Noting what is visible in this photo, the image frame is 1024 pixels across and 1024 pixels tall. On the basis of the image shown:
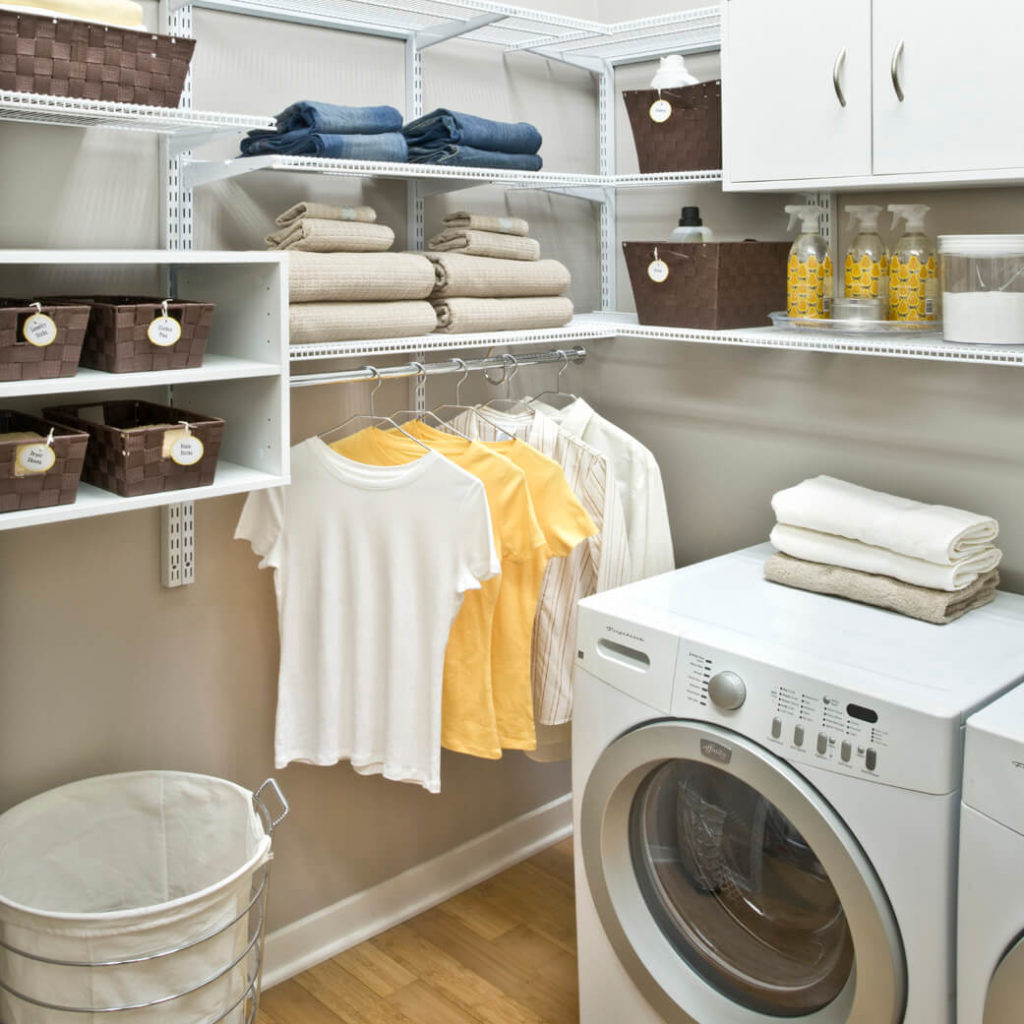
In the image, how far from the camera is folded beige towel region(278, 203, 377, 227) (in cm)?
206

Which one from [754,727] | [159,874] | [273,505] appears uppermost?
[273,505]

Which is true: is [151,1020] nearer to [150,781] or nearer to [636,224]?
[150,781]

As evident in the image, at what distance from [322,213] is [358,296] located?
169 millimetres

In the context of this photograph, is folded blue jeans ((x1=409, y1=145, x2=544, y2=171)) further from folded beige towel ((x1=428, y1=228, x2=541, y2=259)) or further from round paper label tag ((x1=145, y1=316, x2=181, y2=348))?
round paper label tag ((x1=145, y1=316, x2=181, y2=348))

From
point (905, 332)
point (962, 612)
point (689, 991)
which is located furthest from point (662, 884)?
point (905, 332)

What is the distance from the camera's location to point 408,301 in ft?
7.11

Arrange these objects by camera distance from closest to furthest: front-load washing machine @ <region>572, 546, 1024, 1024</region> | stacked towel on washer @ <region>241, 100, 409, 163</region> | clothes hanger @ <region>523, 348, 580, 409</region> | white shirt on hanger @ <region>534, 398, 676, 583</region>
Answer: front-load washing machine @ <region>572, 546, 1024, 1024</region> < stacked towel on washer @ <region>241, 100, 409, 163</region> < white shirt on hanger @ <region>534, 398, 676, 583</region> < clothes hanger @ <region>523, 348, 580, 409</region>

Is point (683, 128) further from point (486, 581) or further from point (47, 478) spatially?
point (47, 478)

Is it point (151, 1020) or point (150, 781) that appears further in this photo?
point (150, 781)

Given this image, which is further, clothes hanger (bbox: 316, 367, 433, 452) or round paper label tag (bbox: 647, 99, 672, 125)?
round paper label tag (bbox: 647, 99, 672, 125)

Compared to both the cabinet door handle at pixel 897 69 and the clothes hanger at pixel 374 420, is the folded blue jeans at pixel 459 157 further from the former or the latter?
the cabinet door handle at pixel 897 69

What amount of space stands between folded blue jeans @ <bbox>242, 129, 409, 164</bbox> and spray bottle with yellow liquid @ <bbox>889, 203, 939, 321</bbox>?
3.02 feet

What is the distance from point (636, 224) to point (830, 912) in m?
1.66

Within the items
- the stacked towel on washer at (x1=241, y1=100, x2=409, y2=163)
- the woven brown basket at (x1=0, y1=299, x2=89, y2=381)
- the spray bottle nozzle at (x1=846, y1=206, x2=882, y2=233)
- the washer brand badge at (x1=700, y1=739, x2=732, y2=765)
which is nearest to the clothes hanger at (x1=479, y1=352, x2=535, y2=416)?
the stacked towel on washer at (x1=241, y1=100, x2=409, y2=163)
